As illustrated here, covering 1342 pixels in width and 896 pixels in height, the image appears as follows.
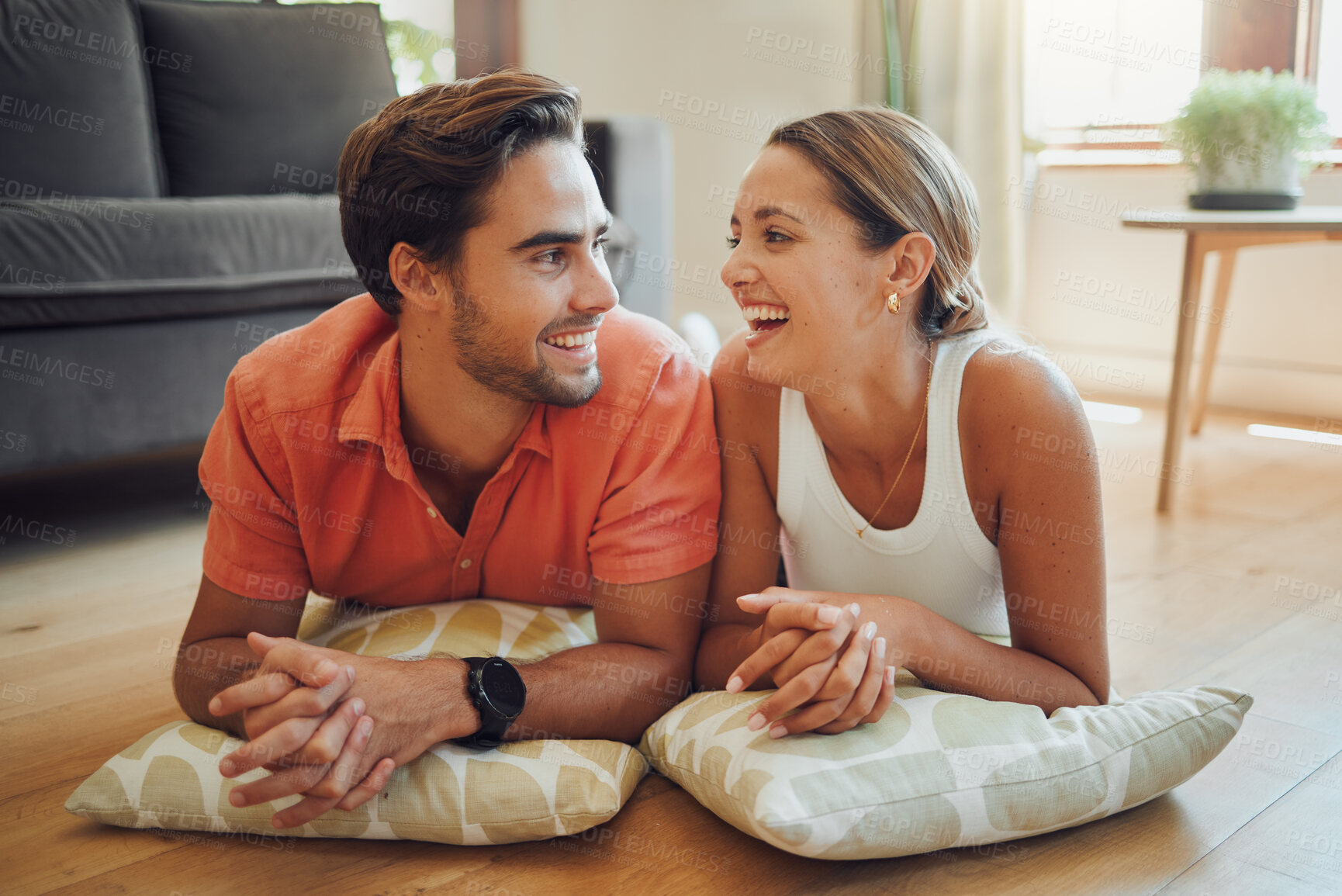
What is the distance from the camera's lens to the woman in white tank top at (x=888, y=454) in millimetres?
1216

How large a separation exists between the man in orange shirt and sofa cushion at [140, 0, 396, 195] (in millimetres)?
1706

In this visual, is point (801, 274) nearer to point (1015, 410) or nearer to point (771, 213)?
point (771, 213)

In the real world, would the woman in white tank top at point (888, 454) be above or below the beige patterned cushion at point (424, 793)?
above

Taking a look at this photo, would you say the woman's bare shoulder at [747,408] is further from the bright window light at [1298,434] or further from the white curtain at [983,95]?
the white curtain at [983,95]

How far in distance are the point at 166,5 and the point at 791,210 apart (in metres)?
2.34

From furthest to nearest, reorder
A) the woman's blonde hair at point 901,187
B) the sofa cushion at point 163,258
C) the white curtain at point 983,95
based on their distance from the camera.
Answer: the white curtain at point 983,95, the sofa cushion at point 163,258, the woman's blonde hair at point 901,187

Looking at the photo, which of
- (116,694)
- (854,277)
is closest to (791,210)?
(854,277)

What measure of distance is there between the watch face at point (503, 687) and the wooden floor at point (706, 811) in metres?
0.14

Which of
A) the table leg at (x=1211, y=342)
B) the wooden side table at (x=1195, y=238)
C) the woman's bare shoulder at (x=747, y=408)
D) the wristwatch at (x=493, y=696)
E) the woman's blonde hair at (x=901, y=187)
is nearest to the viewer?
the wristwatch at (x=493, y=696)

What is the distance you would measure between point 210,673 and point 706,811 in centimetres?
57

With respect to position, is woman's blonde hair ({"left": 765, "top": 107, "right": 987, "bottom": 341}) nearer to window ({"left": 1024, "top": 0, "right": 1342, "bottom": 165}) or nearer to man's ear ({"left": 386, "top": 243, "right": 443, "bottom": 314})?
man's ear ({"left": 386, "top": 243, "right": 443, "bottom": 314})
